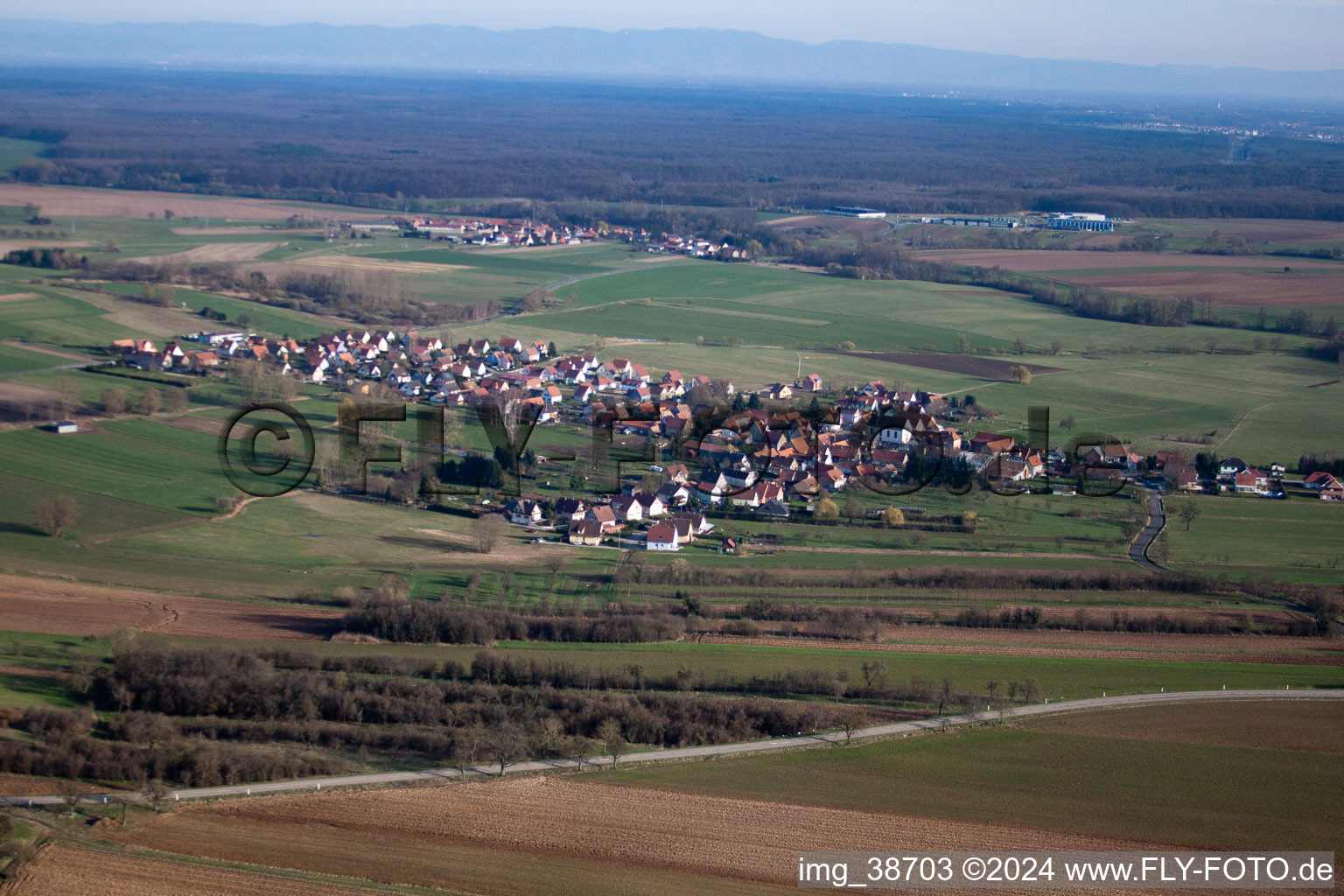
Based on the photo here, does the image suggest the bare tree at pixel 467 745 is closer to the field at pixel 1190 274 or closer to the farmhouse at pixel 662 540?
the farmhouse at pixel 662 540

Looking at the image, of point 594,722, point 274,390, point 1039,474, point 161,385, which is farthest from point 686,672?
point 161,385

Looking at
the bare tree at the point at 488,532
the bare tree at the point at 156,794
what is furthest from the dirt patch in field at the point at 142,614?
Answer: the bare tree at the point at 156,794

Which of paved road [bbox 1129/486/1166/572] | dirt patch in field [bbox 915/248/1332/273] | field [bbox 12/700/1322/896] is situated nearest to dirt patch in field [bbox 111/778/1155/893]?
field [bbox 12/700/1322/896]

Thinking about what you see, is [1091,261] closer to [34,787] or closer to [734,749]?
[734,749]

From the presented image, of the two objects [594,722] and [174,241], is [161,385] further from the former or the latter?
[174,241]

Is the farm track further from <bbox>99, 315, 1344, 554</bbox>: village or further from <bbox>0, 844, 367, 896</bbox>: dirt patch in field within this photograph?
<bbox>0, 844, 367, 896</bbox>: dirt patch in field
